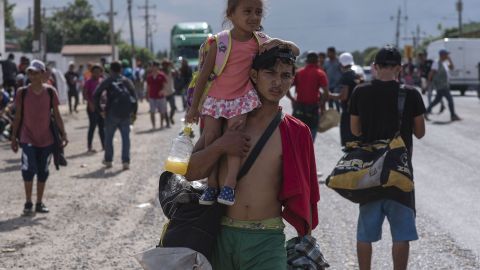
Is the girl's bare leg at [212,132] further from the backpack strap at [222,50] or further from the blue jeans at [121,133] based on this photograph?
the blue jeans at [121,133]

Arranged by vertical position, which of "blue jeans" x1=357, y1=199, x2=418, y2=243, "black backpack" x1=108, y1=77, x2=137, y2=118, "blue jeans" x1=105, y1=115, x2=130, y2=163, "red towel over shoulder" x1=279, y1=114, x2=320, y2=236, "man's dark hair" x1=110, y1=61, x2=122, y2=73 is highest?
"man's dark hair" x1=110, y1=61, x2=122, y2=73

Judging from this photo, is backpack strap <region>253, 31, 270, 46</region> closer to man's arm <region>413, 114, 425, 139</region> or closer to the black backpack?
man's arm <region>413, 114, 425, 139</region>

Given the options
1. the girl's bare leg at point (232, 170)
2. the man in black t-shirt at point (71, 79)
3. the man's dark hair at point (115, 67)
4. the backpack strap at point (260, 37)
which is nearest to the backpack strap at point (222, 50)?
the backpack strap at point (260, 37)

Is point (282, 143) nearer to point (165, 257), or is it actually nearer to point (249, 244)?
point (249, 244)

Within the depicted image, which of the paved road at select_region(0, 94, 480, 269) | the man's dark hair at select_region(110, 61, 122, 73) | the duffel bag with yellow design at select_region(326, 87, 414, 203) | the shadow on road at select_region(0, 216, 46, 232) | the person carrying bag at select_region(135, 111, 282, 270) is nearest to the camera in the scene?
the person carrying bag at select_region(135, 111, 282, 270)

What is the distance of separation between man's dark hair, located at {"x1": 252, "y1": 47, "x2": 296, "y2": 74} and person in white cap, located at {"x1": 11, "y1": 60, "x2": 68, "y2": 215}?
647cm

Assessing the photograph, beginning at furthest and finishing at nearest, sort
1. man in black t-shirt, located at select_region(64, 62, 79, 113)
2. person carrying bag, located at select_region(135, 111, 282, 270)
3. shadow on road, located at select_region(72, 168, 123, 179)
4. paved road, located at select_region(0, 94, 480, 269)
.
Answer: man in black t-shirt, located at select_region(64, 62, 79, 113), shadow on road, located at select_region(72, 168, 123, 179), paved road, located at select_region(0, 94, 480, 269), person carrying bag, located at select_region(135, 111, 282, 270)

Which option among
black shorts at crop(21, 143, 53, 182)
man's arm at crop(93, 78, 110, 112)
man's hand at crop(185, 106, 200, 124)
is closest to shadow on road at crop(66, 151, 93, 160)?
man's arm at crop(93, 78, 110, 112)

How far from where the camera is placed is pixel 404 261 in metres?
→ 6.00

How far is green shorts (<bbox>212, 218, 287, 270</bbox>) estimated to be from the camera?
396cm

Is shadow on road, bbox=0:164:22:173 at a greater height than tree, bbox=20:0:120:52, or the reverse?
tree, bbox=20:0:120:52

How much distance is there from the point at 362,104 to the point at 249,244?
2.46 m

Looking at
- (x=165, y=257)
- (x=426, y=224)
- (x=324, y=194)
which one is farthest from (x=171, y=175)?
(x=324, y=194)

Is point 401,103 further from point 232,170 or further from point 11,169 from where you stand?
point 11,169
